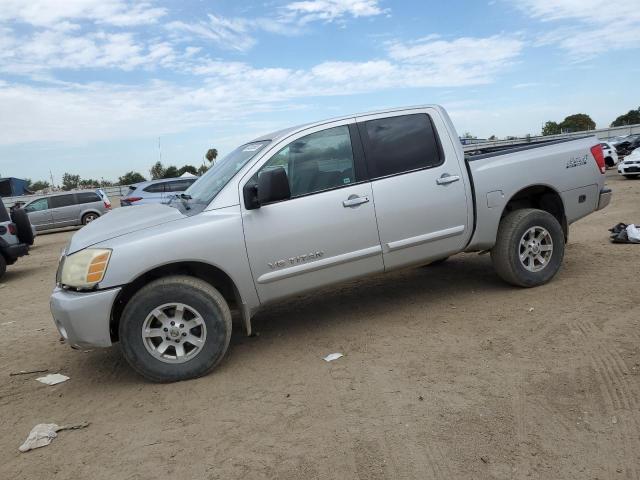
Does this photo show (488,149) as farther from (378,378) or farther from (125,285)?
(125,285)

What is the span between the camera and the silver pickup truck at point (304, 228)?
13.0 feet

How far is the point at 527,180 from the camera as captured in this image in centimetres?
540

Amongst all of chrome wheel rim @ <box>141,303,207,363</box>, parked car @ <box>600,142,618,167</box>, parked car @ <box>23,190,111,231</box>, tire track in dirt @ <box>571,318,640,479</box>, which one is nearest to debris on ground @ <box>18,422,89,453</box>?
chrome wheel rim @ <box>141,303,207,363</box>

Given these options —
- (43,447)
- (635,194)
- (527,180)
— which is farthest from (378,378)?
(635,194)

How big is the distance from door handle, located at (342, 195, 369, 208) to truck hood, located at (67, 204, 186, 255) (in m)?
1.36

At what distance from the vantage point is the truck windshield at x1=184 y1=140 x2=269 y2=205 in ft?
14.8

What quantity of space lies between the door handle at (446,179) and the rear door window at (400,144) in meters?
0.13

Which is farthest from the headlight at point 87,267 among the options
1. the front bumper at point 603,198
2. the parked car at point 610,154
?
the parked car at point 610,154

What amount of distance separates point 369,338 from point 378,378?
0.86 metres

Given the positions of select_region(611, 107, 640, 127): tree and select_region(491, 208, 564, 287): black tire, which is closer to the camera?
select_region(491, 208, 564, 287): black tire

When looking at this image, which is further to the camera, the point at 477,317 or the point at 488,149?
the point at 488,149

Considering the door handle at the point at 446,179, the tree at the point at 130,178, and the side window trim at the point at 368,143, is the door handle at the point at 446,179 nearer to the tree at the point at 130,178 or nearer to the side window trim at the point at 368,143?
the side window trim at the point at 368,143

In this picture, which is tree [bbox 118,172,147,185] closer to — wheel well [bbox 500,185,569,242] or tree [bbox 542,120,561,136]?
tree [bbox 542,120,561,136]

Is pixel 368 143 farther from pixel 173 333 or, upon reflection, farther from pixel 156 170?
pixel 156 170
